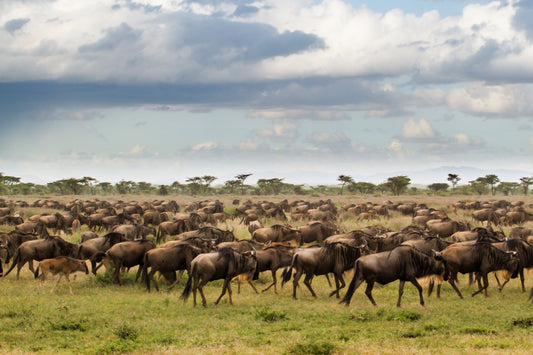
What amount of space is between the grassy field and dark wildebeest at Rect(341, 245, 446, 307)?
0.58 meters

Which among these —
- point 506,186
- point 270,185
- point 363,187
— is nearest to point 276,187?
point 270,185

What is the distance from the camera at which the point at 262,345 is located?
9.98 meters

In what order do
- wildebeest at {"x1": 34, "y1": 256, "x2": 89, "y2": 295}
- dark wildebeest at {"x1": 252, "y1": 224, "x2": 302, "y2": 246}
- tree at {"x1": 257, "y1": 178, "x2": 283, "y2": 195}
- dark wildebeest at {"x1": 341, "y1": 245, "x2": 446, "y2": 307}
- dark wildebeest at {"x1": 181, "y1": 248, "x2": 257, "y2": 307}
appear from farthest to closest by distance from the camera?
tree at {"x1": 257, "y1": 178, "x2": 283, "y2": 195} → dark wildebeest at {"x1": 252, "y1": 224, "x2": 302, "y2": 246} → wildebeest at {"x1": 34, "y1": 256, "x2": 89, "y2": 295} → dark wildebeest at {"x1": 181, "y1": 248, "x2": 257, "y2": 307} → dark wildebeest at {"x1": 341, "y1": 245, "x2": 446, "y2": 307}

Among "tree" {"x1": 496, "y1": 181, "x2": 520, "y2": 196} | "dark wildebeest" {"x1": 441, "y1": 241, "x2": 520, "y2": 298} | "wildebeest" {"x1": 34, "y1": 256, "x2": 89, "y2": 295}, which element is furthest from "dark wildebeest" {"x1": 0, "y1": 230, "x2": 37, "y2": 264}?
"tree" {"x1": 496, "y1": 181, "x2": 520, "y2": 196}

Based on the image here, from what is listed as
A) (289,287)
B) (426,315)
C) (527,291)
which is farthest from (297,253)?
(527,291)

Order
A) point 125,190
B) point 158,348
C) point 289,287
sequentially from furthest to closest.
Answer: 1. point 125,190
2. point 289,287
3. point 158,348

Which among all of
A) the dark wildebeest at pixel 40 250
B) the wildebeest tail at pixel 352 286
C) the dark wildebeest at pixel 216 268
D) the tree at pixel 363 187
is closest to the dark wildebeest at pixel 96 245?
Result: the dark wildebeest at pixel 40 250

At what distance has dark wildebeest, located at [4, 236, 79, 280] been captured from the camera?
16969 mm

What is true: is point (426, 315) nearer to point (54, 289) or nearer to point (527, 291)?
point (527, 291)

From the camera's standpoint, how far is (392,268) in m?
13.0

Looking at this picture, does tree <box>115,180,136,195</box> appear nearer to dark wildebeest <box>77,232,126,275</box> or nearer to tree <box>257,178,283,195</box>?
tree <box>257,178,283,195</box>

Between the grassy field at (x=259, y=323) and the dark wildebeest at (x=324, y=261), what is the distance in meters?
0.70

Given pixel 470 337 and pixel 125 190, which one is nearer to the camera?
pixel 470 337

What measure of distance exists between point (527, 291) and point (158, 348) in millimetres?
11557
